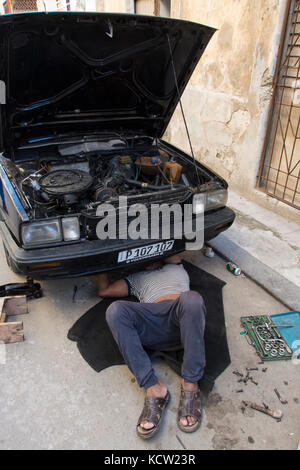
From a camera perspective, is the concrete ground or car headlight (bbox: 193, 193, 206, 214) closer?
car headlight (bbox: 193, 193, 206, 214)

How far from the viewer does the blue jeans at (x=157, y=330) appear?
1898 mm

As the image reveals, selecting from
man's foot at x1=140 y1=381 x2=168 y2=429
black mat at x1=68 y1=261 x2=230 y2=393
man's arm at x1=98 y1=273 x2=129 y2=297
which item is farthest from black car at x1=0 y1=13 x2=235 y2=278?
man's foot at x1=140 y1=381 x2=168 y2=429

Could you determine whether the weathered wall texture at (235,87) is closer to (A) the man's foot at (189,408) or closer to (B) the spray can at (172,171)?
(B) the spray can at (172,171)

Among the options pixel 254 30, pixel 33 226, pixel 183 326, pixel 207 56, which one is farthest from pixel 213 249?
pixel 207 56

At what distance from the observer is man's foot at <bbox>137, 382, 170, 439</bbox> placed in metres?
1.74

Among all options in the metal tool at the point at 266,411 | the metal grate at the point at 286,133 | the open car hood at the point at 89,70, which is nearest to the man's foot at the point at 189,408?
the metal tool at the point at 266,411

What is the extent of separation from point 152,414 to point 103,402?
324 mm

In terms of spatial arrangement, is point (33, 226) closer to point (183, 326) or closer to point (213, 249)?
point (183, 326)

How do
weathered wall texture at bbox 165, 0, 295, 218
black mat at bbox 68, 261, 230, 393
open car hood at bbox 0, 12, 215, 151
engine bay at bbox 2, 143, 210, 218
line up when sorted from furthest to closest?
weathered wall texture at bbox 165, 0, 295, 218 < engine bay at bbox 2, 143, 210, 218 < open car hood at bbox 0, 12, 215, 151 < black mat at bbox 68, 261, 230, 393

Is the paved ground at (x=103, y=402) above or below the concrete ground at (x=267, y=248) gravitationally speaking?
below

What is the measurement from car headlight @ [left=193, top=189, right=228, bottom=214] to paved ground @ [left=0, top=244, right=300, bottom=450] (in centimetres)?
91

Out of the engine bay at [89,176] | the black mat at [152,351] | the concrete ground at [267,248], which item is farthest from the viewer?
the concrete ground at [267,248]

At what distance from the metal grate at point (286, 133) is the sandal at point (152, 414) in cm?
294

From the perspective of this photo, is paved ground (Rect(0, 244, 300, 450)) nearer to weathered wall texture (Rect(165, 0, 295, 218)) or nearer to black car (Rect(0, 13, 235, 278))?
black car (Rect(0, 13, 235, 278))
